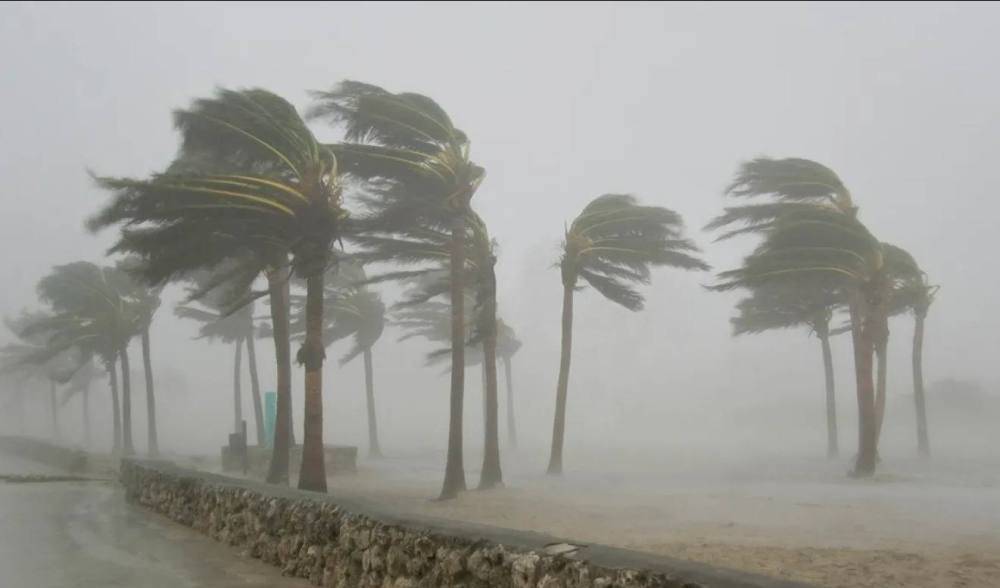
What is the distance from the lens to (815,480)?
21.8 metres

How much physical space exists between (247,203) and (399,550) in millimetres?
9363

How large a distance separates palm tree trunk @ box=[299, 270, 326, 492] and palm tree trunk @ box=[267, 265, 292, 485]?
3.56 meters

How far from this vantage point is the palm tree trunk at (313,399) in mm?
15734

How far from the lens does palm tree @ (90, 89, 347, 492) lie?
579 inches

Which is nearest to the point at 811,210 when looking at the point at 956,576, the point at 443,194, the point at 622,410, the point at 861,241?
the point at 861,241

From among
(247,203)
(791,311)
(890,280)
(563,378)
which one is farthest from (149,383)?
(890,280)

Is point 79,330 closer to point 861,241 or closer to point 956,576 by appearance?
point 861,241

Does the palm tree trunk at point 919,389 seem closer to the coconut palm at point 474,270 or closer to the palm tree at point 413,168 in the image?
the coconut palm at point 474,270

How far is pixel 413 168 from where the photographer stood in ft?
59.7

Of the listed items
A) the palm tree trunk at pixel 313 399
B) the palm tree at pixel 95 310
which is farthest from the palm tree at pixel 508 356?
the palm tree trunk at pixel 313 399

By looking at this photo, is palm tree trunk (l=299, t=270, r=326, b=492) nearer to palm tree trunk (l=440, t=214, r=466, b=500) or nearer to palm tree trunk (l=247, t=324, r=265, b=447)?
palm tree trunk (l=440, t=214, r=466, b=500)

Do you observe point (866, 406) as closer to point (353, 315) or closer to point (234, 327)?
point (353, 315)

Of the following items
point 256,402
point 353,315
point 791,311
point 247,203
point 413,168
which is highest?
point 413,168

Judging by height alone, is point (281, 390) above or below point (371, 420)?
above
